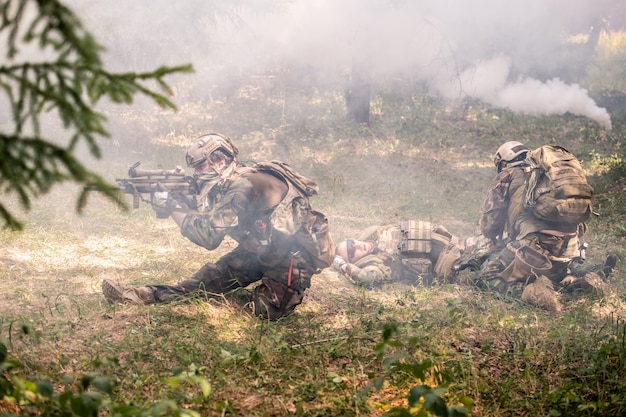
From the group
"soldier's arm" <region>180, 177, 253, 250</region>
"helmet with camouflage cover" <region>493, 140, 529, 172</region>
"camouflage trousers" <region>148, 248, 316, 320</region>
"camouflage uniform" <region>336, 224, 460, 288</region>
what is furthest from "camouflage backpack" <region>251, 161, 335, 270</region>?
"helmet with camouflage cover" <region>493, 140, 529, 172</region>

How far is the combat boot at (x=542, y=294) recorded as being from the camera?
5.70 metres

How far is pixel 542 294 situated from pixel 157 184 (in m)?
4.06

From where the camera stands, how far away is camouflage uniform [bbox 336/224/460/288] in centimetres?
697

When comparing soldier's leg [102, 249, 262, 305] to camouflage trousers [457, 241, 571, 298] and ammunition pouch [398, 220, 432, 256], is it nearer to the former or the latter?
ammunition pouch [398, 220, 432, 256]

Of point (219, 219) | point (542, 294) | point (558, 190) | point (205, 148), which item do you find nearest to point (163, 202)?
point (205, 148)

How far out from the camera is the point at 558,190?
238 inches

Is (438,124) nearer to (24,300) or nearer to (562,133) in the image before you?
(562,133)

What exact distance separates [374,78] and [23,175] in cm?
1613

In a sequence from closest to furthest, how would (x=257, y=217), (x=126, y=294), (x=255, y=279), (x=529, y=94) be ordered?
(x=126, y=294)
(x=257, y=217)
(x=255, y=279)
(x=529, y=94)

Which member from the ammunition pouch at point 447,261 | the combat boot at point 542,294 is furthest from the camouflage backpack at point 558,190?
the ammunition pouch at point 447,261

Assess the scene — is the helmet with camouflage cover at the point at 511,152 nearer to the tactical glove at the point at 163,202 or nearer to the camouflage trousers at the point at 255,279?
the camouflage trousers at the point at 255,279

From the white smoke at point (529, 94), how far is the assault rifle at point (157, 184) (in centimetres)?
753

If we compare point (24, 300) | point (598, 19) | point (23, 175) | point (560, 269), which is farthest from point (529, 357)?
point (598, 19)

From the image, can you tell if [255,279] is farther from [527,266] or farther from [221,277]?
[527,266]
